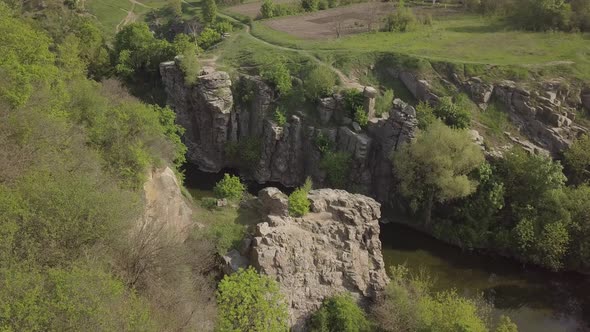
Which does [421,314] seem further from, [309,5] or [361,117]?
[309,5]

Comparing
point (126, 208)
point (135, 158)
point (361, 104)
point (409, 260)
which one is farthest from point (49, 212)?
point (361, 104)

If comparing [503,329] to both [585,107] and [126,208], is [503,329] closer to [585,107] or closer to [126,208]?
[126,208]

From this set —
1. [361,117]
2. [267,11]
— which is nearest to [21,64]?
[361,117]

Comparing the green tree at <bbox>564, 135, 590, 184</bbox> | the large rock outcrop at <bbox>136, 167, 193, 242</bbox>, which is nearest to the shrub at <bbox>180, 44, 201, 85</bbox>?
the large rock outcrop at <bbox>136, 167, 193, 242</bbox>

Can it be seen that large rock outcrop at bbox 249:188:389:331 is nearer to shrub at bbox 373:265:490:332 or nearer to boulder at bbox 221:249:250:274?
boulder at bbox 221:249:250:274

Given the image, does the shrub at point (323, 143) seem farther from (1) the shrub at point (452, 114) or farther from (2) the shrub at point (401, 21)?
(2) the shrub at point (401, 21)

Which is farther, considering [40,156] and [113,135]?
[113,135]
